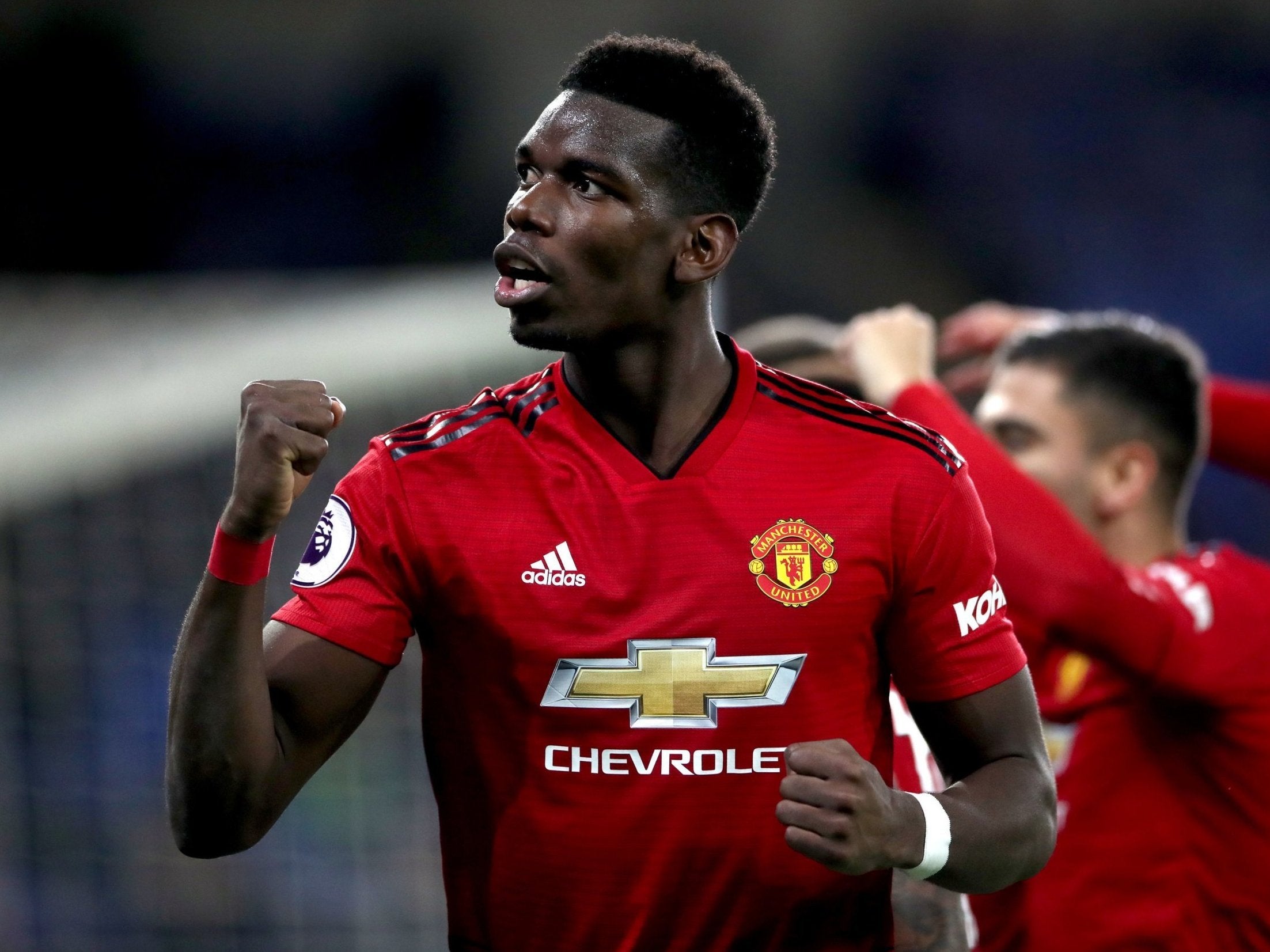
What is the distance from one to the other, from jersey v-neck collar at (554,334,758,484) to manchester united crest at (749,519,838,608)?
148mm

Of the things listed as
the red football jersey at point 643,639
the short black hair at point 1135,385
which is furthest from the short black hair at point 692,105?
the short black hair at point 1135,385

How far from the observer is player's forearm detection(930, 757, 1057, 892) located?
208 cm

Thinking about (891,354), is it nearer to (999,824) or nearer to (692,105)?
(692,105)

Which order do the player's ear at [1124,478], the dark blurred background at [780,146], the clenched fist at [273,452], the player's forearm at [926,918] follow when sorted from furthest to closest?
1. the dark blurred background at [780,146]
2. the player's ear at [1124,478]
3. the player's forearm at [926,918]
4. the clenched fist at [273,452]

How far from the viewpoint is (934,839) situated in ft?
6.65

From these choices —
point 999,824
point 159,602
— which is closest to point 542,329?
point 999,824

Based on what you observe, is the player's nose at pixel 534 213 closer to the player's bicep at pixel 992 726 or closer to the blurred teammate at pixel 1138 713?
the player's bicep at pixel 992 726

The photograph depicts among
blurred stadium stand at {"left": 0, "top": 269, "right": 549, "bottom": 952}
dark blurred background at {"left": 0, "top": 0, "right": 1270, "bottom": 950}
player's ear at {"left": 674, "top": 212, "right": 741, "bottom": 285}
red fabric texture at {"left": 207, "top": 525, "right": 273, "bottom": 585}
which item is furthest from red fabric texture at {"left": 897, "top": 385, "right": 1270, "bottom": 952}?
dark blurred background at {"left": 0, "top": 0, "right": 1270, "bottom": 950}

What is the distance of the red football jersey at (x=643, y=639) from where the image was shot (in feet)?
7.10

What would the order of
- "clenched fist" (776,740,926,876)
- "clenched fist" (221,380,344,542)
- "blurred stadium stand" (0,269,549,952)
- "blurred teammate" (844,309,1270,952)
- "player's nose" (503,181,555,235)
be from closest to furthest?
"clenched fist" (776,740,926,876) → "clenched fist" (221,380,344,542) → "player's nose" (503,181,555,235) → "blurred teammate" (844,309,1270,952) → "blurred stadium stand" (0,269,549,952)

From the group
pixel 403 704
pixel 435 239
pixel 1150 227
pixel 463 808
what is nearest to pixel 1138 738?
pixel 463 808

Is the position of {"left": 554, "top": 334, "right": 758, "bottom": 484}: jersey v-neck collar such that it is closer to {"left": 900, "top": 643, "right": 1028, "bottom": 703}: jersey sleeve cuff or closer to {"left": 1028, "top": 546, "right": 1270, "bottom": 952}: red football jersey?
{"left": 900, "top": 643, "right": 1028, "bottom": 703}: jersey sleeve cuff

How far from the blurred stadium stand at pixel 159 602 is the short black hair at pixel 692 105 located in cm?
330

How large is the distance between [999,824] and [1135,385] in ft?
5.81
